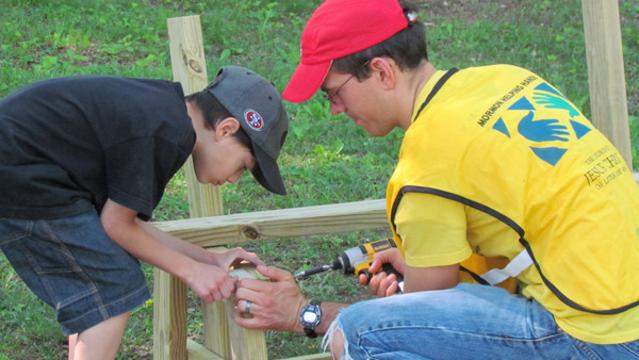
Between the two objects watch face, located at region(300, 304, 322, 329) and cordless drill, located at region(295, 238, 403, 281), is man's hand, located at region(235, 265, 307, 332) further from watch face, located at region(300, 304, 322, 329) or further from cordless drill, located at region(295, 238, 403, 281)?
cordless drill, located at region(295, 238, 403, 281)

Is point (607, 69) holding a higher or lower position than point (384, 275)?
higher

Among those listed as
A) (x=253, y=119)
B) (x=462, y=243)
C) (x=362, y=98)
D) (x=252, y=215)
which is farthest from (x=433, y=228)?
(x=252, y=215)

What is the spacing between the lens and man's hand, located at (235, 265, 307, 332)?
2912 mm

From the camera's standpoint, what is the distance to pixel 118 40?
708 cm

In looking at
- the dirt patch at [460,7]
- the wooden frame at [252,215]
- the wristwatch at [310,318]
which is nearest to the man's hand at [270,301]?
the wristwatch at [310,318]

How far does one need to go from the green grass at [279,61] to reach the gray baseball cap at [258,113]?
46.2 inches

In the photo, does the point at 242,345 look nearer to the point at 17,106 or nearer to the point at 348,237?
the point at 17,106

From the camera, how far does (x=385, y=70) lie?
2650 mm

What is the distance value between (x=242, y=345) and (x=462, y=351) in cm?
70

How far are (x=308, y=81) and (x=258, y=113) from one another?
1.13 ft

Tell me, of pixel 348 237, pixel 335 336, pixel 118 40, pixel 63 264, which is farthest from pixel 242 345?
pixel 118 40

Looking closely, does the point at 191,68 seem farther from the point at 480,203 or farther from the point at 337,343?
the point at 480,203

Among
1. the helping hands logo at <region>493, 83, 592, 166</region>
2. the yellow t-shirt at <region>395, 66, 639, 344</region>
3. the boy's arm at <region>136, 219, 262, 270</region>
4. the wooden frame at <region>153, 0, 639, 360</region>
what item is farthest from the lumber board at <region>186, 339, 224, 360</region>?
the helping hands logo at <region>493, 83, 592, 166</region>

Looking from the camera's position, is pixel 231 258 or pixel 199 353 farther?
pixel 199 353
